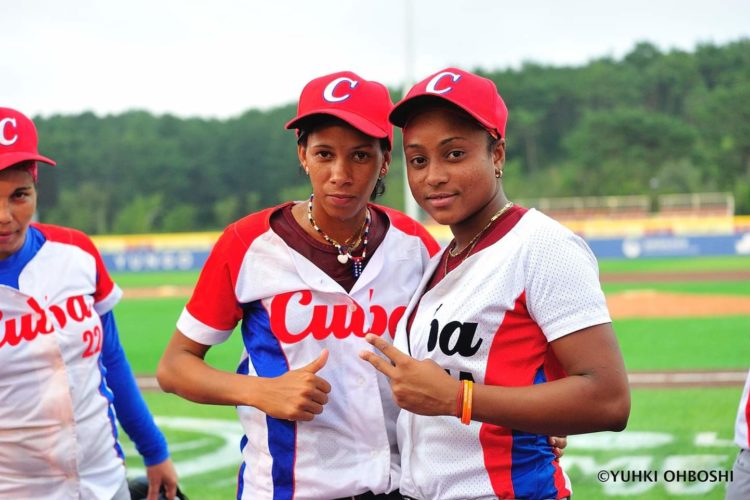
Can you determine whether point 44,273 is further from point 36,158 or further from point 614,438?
point 614,438

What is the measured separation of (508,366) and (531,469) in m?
0.28

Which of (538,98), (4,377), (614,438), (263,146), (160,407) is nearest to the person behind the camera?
(4,377)

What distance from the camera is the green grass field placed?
19.4 feet

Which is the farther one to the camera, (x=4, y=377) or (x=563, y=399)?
(x=4, y=377)

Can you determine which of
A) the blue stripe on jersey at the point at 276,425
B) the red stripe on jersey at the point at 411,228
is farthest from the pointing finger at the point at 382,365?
the red stripe on jersey at the point at 411,228

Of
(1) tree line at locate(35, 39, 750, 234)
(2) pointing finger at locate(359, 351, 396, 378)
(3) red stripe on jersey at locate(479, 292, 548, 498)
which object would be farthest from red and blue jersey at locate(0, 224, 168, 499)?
(1) tree line at locate(35, 39, 750, 234)

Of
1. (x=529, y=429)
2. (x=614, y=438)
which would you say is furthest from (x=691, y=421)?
(x=529, y=429)

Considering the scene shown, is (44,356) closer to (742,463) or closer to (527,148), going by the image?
(742,463)

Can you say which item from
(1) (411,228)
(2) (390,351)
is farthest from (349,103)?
(2) (390,351)

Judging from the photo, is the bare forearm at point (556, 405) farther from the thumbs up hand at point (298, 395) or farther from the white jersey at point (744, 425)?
the white jersey at point (744, 425)

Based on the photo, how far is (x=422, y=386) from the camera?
208cm

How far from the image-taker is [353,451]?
261cm

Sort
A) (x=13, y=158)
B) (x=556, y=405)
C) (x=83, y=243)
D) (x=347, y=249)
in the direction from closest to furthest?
(x=556, y=405), (x=347, y=249), (x=13, y=158), (x=83, y=243)

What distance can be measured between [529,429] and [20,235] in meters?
1.93
